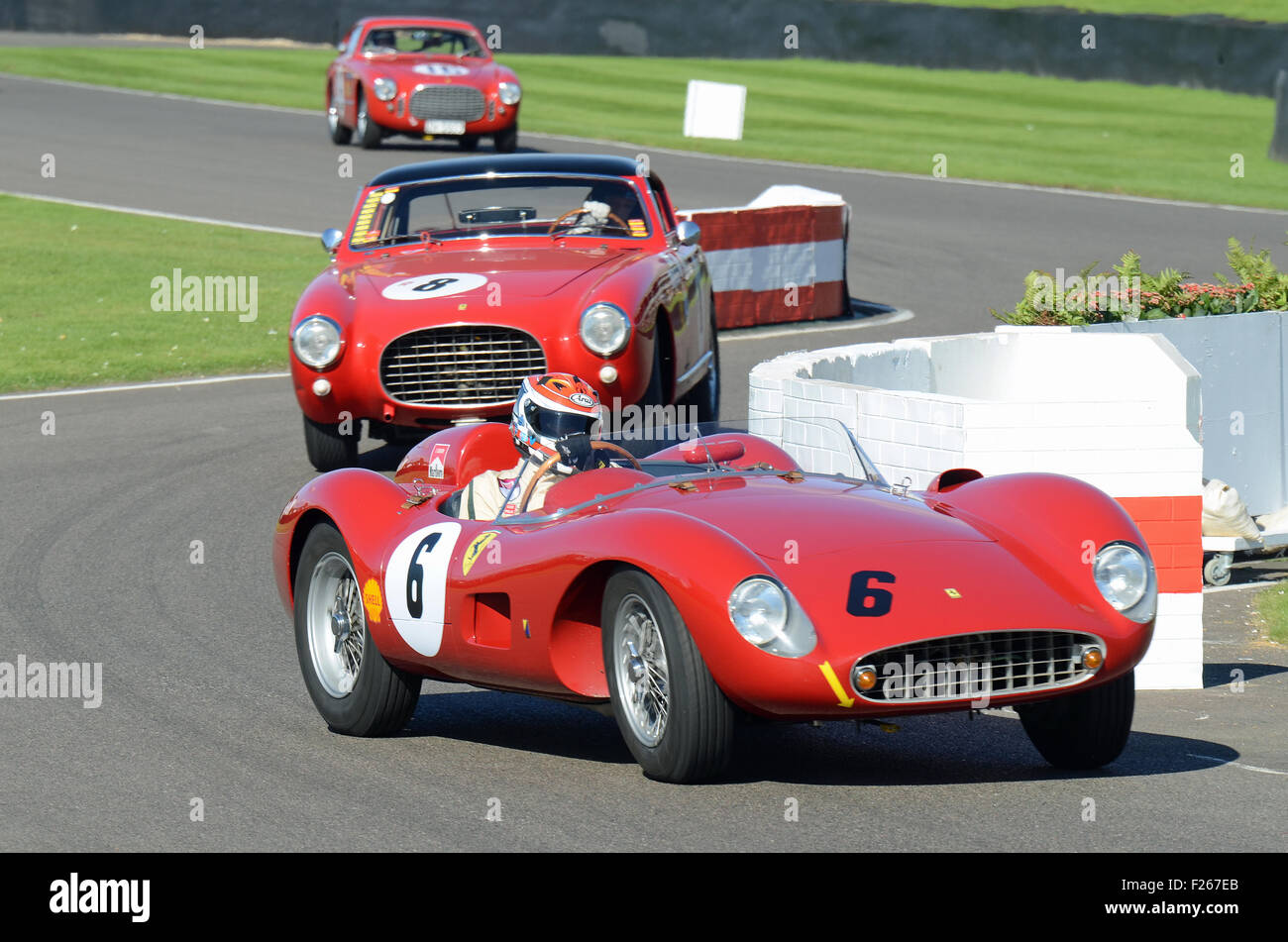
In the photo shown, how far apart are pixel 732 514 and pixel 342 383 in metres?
5.96

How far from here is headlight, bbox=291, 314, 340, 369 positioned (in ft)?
39.7

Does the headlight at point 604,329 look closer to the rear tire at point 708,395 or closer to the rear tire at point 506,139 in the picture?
the rear tire at point 708,395

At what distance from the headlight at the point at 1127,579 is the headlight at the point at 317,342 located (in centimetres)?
648

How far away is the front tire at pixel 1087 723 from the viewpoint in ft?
21.3

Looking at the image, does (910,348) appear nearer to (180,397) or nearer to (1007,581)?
(1007,581)

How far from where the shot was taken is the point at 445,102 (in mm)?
28234

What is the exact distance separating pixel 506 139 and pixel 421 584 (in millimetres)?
22114

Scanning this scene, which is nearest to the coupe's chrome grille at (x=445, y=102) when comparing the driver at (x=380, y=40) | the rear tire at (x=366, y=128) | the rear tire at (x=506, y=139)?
the rear tire at (x=506, y=139)

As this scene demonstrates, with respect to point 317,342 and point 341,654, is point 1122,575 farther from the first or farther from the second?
point 317,342

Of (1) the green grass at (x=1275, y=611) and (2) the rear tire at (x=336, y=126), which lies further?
(2) the rear tire at (x=336, y=126)

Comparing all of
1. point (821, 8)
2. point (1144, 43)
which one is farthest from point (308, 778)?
point (821, 8)

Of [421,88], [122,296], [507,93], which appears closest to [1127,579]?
[122,296]

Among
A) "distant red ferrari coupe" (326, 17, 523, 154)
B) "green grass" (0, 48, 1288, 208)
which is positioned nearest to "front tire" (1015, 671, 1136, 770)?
"green grass" (0, 48, 1288, 208)

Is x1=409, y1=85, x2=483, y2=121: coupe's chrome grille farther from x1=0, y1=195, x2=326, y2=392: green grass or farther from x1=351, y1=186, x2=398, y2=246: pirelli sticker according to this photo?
x1=351, y1=186, x2=398, y2=246: pirelli sticker
